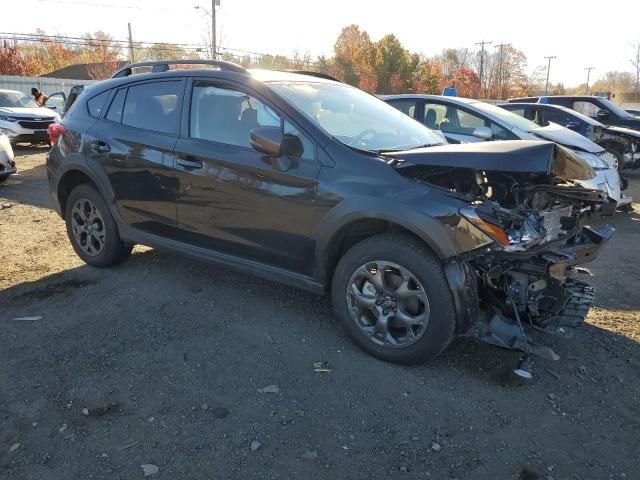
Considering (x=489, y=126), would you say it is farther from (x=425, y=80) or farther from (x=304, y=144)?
(x=425, y=80)

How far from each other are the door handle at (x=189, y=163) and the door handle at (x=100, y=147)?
0.92m

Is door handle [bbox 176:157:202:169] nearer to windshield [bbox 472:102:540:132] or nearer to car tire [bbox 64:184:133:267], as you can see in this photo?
car tire [bbox 64:184:133:267]

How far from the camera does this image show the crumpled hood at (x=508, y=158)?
301 centimetres

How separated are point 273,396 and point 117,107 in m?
3.07

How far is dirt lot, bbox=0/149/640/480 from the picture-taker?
8.48 ft

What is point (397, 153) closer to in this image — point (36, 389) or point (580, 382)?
point (580, 382)

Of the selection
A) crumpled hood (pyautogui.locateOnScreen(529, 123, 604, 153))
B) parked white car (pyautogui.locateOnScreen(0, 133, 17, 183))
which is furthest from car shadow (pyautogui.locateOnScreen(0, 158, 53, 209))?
crumpled hood (pyautogui.locateOnScreen(529, 123, 604, 153))

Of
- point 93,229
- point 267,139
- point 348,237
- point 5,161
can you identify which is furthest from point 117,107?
point 5,161

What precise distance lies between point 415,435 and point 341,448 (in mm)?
409

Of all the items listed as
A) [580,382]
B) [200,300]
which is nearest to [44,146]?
[200,300]

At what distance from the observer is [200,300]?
4.41 m

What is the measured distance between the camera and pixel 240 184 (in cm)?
382

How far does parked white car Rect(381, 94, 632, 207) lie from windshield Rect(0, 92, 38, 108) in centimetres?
1254

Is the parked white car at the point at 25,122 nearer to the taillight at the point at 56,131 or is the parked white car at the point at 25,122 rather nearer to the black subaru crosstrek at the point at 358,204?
the taillight at the point at 56,131
